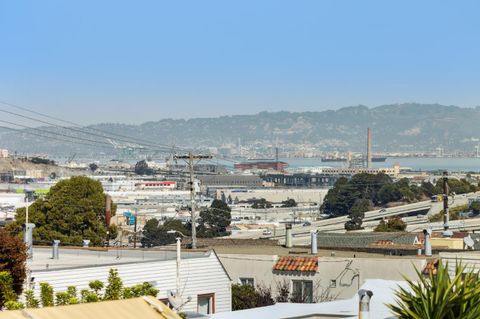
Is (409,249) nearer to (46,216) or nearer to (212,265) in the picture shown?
(212,265)

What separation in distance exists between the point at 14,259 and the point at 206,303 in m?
3.98

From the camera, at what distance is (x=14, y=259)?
12.9m

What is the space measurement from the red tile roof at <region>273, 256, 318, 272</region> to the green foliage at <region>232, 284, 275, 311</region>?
0.51m

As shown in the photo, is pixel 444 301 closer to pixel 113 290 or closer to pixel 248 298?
pixel 113 290

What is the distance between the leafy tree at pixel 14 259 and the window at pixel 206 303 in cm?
352

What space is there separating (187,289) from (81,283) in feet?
5.44

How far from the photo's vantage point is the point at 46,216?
147ft

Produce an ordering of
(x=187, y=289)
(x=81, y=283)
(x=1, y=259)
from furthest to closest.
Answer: (x=187, y=289)
(x=81, y=283)
(x=1, y=259)

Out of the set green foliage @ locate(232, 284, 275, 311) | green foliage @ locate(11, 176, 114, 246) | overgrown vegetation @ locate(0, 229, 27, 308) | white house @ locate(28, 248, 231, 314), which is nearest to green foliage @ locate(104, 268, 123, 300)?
overgrown vegetation @ locate(0, 229, 27, 308)

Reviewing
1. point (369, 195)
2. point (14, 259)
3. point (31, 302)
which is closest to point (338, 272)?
point (14, 259)

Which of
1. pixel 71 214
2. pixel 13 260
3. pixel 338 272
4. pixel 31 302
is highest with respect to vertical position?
pixel 13 260

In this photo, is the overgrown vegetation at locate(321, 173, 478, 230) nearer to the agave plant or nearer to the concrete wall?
the concrete wall

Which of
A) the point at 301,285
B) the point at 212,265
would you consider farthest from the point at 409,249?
the point at 212,265

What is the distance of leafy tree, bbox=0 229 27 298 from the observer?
1281 centimetres
